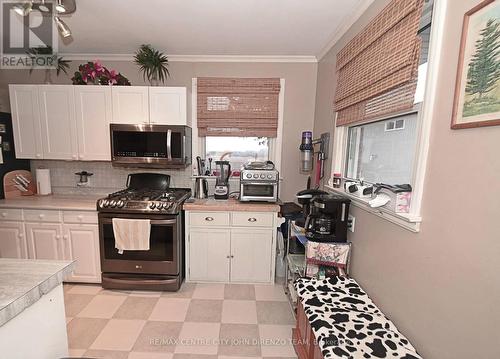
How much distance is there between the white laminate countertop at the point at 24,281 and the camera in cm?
87

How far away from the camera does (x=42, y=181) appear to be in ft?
9.54

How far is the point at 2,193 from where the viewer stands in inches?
107

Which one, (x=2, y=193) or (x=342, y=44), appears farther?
(x=2, y=193)

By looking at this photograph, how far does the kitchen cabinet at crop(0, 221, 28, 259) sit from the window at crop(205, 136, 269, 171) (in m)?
2.16

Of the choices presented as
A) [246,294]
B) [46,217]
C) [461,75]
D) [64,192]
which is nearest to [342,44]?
[461,75]

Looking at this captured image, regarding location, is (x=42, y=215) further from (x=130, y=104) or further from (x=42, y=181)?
(x=130, y=104)

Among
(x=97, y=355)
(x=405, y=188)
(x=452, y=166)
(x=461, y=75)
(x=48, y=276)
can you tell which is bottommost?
(x=97, y=355)

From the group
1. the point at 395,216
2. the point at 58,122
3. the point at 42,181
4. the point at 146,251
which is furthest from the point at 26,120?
the point at 395,216

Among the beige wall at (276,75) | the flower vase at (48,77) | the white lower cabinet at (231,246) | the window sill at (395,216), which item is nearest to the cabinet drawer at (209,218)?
the white lower cabinet at (231,246)

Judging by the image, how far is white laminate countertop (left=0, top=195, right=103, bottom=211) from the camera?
2449 millimetres

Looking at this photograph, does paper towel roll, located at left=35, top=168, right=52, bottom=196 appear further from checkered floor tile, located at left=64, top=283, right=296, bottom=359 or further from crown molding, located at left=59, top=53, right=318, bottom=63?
crown molding, located at left=59, top=53, right=318, bottom=63

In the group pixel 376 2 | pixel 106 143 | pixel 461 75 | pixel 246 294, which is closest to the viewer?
pixel 461 75

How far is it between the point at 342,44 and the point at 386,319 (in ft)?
7.30

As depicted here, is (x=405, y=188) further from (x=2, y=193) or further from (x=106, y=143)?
(x=2, y=193)
